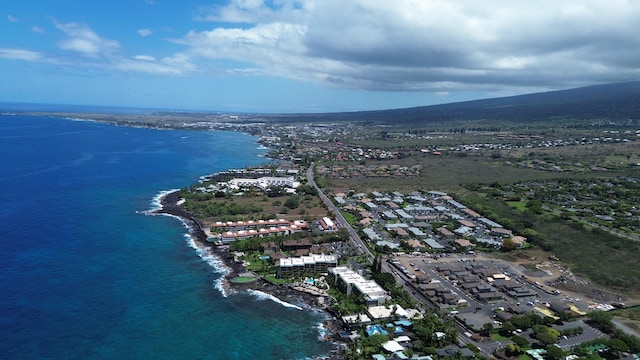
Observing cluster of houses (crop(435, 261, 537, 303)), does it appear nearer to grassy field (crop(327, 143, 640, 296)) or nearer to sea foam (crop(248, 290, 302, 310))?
grassy field (crop(327, 143, 640, 296))

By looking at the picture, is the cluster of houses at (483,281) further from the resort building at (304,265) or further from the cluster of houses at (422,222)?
the resort building at (304,265)

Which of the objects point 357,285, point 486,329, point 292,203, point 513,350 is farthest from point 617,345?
point 292,203

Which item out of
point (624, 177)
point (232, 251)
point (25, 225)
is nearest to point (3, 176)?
point (25, 225)

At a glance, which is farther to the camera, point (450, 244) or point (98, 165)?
point (98, 165)

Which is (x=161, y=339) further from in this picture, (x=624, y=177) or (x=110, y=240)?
(x=624, y=177)

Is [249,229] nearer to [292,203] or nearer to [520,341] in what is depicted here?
[292,203]

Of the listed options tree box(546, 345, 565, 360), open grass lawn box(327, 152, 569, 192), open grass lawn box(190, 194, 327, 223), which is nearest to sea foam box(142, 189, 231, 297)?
open grass lawn box(190, 194, 327, 223)
